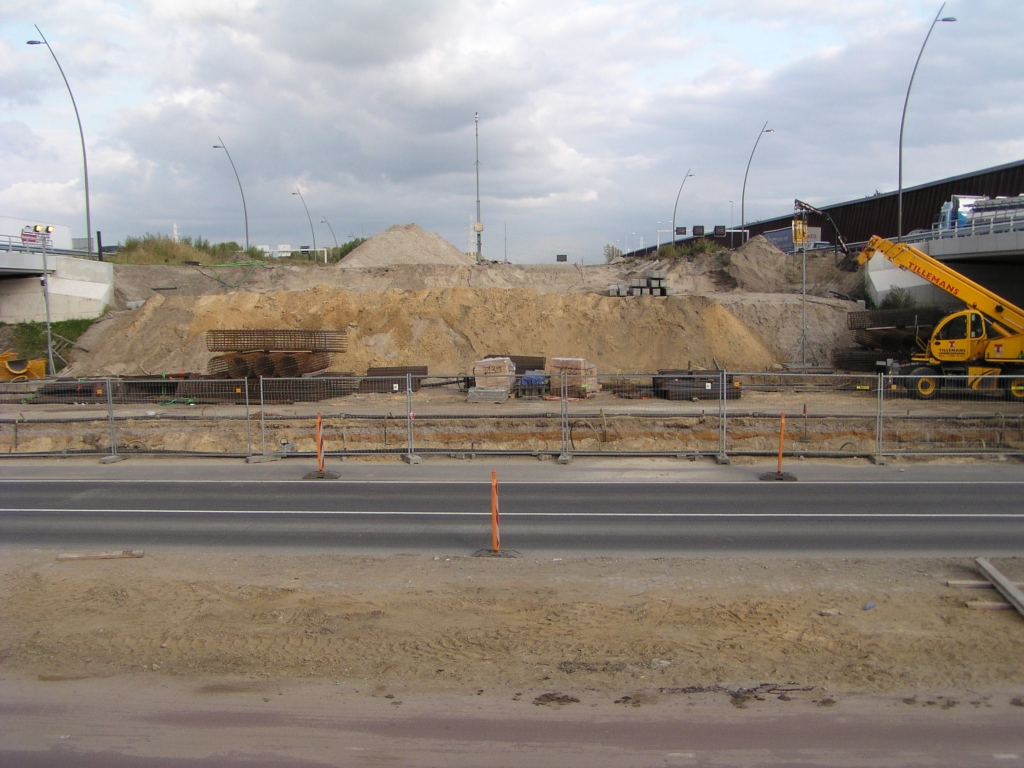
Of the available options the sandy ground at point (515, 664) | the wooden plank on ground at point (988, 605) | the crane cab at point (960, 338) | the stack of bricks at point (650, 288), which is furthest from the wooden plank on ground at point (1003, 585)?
the stack of bricks at point (650, 288)

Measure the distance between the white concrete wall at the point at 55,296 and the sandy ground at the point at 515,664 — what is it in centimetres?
3299

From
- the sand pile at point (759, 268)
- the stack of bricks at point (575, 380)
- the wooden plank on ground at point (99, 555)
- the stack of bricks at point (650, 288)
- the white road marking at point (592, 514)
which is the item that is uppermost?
the sand pile at point (759, 268)

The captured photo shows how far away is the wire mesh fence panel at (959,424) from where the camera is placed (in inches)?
708

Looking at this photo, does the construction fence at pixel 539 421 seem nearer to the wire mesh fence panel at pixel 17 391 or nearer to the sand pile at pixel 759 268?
the wire mesh fence panel at pixel 17 391

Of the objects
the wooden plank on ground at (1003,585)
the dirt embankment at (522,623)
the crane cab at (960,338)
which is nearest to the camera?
the dirt embankment at (522,623)

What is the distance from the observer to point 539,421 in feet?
69.0

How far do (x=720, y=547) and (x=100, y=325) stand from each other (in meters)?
36.1

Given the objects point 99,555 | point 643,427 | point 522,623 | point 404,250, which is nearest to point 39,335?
point 404,250

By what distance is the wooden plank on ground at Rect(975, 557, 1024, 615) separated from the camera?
298 inches

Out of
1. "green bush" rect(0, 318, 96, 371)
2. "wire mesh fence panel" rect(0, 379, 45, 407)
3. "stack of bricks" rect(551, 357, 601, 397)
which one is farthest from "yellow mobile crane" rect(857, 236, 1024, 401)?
"green bush" rect(0, 318, 96, 371)

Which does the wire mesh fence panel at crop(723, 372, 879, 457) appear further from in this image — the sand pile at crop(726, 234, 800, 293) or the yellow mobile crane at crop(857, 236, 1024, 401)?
the sand pile at crop(726, 234, 800, 293)

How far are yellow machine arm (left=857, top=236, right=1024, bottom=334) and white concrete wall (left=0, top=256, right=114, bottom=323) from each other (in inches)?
1473

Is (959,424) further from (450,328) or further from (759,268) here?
(759,268)

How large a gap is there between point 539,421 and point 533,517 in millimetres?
8943
